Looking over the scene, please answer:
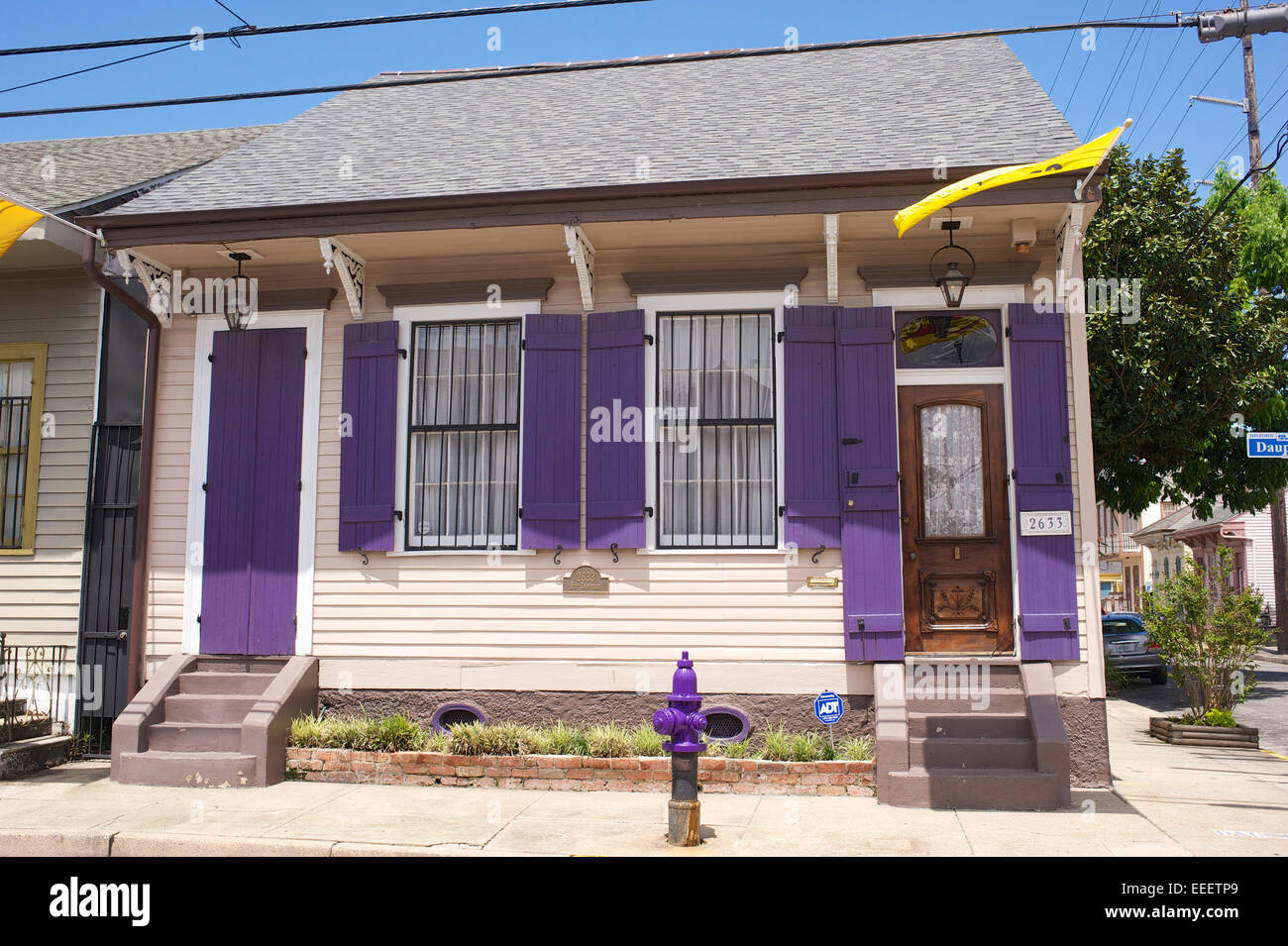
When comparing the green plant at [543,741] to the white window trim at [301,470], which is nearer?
the green plant at [543,741]

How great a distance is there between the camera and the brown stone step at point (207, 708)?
325 inches

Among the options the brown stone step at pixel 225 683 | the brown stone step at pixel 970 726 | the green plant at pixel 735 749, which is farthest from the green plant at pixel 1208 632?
the brown stone step at pixel 225 683

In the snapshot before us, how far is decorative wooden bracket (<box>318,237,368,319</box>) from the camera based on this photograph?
8.42 meters

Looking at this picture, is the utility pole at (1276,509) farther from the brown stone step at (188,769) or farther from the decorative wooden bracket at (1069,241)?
the brown stone step at (188,769)

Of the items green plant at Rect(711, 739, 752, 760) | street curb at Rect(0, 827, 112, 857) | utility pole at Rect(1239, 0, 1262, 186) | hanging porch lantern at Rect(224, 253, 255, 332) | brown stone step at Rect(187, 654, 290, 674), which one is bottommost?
street curb at Rect(0, 827, 112, 857)

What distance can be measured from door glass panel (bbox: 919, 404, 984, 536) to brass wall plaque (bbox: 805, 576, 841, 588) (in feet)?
2.80

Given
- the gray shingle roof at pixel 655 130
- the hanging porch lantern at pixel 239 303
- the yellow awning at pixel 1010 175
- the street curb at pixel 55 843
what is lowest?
the street curb at pixel 55 843

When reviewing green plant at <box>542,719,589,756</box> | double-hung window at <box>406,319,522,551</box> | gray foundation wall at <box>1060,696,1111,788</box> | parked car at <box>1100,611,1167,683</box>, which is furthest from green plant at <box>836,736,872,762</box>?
parked car at <box>1100,611,1167,683</box>

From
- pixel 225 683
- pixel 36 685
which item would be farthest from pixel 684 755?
A: pixel 36 685

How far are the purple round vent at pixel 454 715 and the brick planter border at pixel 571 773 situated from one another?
2.12ft

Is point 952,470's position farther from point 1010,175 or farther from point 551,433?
point 551,433

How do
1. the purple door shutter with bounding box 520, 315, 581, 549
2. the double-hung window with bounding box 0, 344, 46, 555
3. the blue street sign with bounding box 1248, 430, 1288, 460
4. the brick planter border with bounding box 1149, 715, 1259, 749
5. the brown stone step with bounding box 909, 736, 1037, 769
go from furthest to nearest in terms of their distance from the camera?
the brick planter border with bounding box 1149, 715, 1259, 749, the blue street sign with bounding box 1248, 430, 1288, 460, the double-hung window with bounding box 0, 344, 46, 555, the purple door shutter with bounding box 520, 315, 581, 549, the brown stone step with bounding box 909, 736, 1037, 769

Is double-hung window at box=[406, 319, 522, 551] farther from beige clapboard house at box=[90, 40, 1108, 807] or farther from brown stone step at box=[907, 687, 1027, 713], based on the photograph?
brown stone step at box=[907, 687, 1027, 713]
